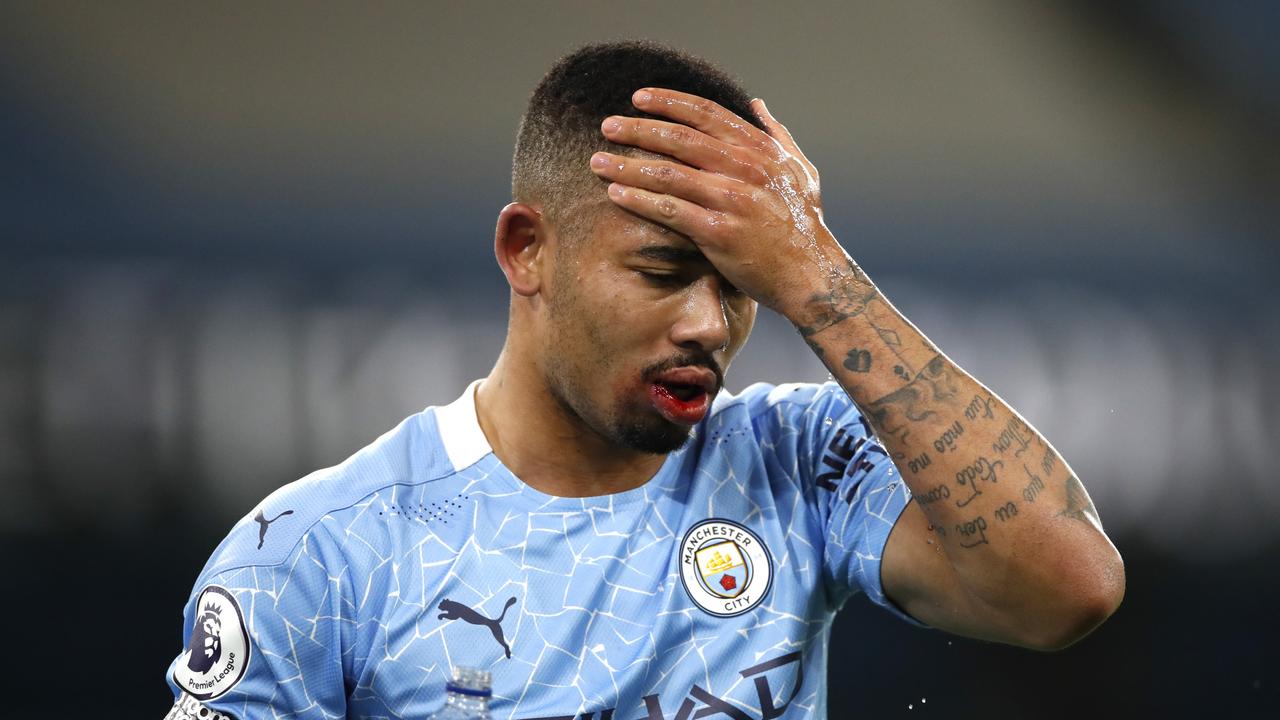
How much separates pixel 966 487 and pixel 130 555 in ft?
10.5

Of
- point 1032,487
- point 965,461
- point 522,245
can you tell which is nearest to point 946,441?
point 965,461

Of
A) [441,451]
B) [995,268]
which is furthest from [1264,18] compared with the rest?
[441,451]

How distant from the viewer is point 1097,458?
175 inches

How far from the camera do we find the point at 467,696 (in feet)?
5.20

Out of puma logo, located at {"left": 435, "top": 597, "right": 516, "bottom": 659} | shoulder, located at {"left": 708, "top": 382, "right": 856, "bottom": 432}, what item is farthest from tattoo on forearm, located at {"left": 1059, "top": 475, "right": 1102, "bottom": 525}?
puma logo, located at {"left": 435, "top": 597, "right": 516, "bottom": 659}

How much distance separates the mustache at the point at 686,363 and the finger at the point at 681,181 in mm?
238

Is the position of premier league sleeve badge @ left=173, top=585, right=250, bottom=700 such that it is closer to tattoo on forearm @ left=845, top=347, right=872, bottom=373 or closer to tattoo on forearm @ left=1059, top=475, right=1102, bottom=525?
tattoo on forearm @ left=845, top=347, right=872, bottom=373

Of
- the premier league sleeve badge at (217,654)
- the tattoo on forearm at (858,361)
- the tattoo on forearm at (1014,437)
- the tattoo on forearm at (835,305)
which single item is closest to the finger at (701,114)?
the tattoo on forearm at (835,305)

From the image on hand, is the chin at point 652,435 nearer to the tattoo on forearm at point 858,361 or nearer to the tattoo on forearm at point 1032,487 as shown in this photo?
the tattoo on forearm at point 858,361

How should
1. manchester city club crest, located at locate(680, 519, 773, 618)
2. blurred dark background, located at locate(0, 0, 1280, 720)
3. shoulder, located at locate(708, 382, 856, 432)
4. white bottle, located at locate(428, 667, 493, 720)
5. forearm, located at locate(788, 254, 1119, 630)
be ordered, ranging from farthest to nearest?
blurred dark background, located at locate(0, 0, 1280, 720) < shoulder, located at locate(708, 382, 856, 432) < manchester city club crest, located at locate(680, 519, 773, 618) < forearm, located at locate(788, 254, 1119, 630) < white bottle, located at locate(428, 667, 493, 720)

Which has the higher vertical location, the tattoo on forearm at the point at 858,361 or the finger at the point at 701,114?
the finger at the point at 701,114

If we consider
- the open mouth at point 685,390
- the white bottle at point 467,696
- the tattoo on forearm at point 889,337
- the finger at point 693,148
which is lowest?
the white bottle at point 467,696

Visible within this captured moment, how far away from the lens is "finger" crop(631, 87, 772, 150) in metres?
1.90

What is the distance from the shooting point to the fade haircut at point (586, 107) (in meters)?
1.99
